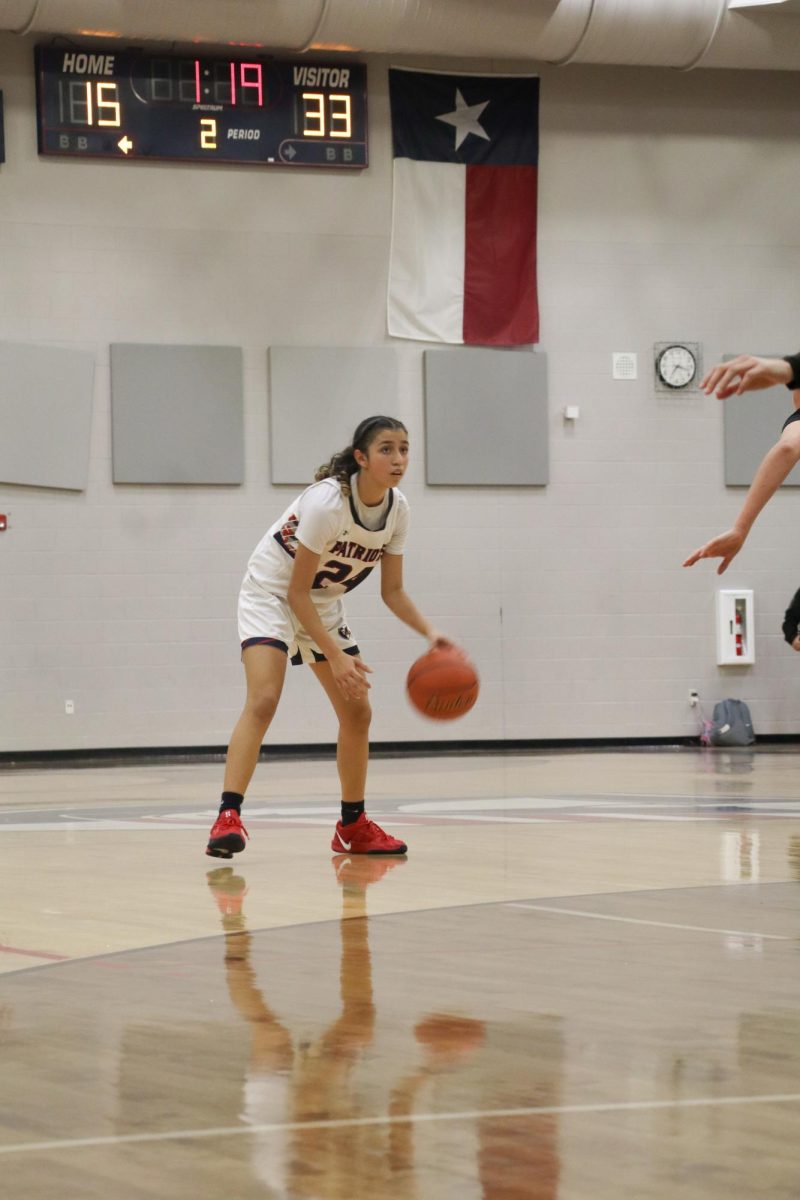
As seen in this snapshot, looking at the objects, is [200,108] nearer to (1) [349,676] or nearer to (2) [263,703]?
(2) [263,703]

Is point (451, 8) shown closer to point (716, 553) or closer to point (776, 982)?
point (716, 553)

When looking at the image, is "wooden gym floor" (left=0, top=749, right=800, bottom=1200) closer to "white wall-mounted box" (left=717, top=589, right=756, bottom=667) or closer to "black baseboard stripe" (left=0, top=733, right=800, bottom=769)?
"black baseboard stripe" (left=0, top=733, right=800, bottom=769)

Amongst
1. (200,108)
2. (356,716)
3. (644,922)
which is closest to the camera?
(644,922)

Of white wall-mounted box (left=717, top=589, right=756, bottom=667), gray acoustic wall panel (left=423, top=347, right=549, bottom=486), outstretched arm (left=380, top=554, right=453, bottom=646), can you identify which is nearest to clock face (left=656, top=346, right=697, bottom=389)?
gray acoustic wall panel (left=423, top=347, right=549, bottom=486)

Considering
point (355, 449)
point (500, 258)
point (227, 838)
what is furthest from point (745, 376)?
point (500, 258)

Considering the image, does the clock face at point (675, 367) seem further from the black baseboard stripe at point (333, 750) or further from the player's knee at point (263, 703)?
the player's knee at point (263, 703)

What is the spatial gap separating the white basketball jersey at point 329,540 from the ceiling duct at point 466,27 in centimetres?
742

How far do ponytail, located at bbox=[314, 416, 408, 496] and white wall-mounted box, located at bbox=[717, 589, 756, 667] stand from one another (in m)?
8.52

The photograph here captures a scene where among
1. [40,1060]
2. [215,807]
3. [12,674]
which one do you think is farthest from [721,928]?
[12,674]

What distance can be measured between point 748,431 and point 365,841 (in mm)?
8953

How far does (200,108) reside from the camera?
12.6 metres

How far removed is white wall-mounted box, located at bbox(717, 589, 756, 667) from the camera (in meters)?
13.6

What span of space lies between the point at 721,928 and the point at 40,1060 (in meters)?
1.88

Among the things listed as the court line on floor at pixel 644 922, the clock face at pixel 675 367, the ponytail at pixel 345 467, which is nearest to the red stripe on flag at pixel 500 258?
the clock face at pixel 675 367
